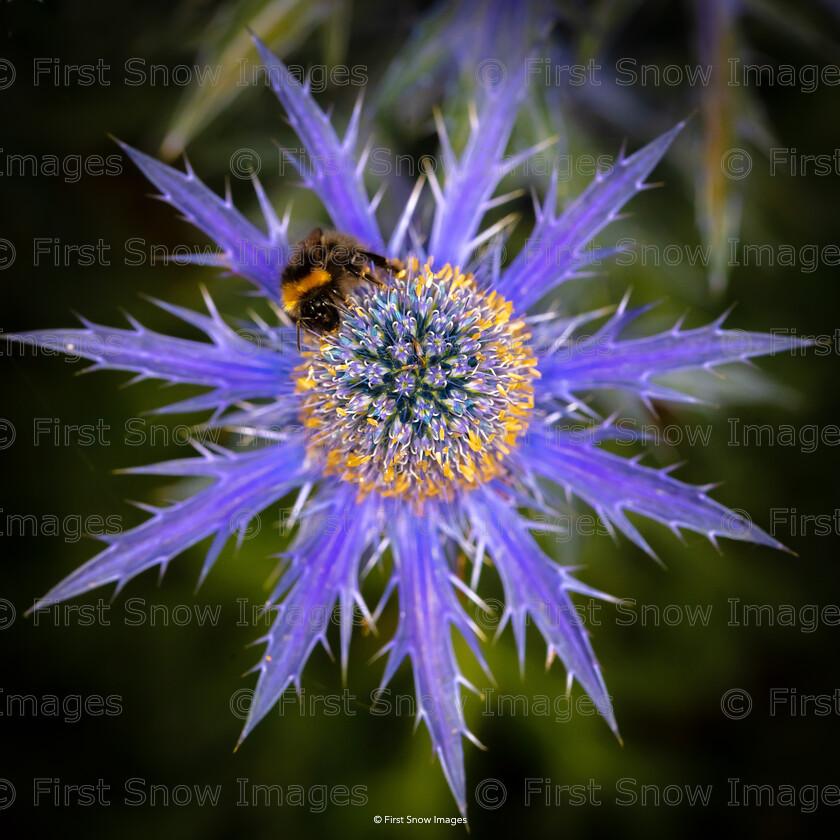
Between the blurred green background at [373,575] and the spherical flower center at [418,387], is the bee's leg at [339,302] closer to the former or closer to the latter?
the spherical flower center at [418,387]

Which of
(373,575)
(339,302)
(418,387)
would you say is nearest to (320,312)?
(339,302)

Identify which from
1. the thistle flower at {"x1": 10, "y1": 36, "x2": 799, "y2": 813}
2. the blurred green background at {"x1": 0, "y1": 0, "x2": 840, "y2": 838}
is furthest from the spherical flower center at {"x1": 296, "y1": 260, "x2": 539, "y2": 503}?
the blurred green background at {"x1": 0, "y1": 0, "x2": 840, "y2": 838}

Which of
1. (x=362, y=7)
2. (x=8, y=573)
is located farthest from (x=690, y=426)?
(x=8, y=573)

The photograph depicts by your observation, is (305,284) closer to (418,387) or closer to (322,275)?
(322,275)

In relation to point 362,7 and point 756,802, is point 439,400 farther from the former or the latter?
point 756,802

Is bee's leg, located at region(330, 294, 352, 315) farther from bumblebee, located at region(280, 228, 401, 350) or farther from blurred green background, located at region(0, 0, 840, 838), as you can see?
blurred green background, located at region(0, 0, 840, 838)

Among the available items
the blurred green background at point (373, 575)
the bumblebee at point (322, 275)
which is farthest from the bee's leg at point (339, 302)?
the blurred green background at point (373, 575)
